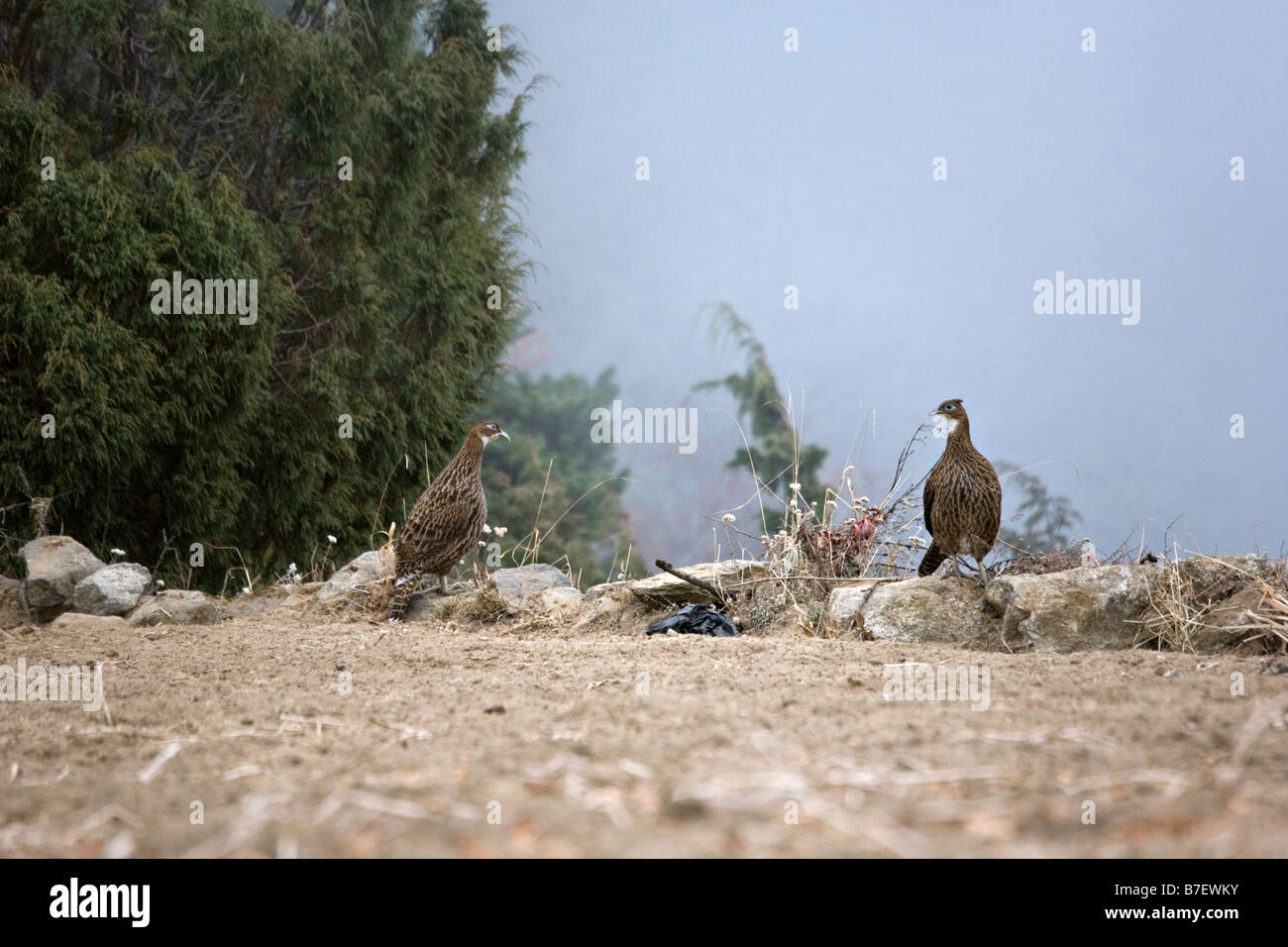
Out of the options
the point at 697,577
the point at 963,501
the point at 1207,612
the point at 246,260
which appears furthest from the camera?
the point at 246,260

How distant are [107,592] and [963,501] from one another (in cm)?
430

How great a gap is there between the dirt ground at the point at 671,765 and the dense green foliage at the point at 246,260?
15.9 ft

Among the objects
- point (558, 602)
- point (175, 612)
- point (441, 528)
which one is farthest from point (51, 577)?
point (558, 602)

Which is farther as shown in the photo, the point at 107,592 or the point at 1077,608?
the point at 107,592

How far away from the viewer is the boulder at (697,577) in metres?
4.67

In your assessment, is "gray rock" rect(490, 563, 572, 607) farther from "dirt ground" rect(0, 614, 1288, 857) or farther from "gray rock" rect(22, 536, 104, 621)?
"dirt ground" rect(0, 614, 1288, 857)

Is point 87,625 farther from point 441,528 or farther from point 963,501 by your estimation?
point 963,501

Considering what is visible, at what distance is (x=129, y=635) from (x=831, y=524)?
3174mm

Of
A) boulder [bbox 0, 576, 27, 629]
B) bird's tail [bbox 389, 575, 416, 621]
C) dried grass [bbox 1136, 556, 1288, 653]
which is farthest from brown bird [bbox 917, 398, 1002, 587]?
boulder [bbox 0, 576, 27, 629]

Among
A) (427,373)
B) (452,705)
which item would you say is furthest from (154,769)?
(427,373)

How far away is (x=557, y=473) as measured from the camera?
57.1 feet

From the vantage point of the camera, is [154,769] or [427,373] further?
[427,373]
